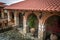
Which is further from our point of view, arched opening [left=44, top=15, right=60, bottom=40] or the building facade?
arched opening [left=44, top=15, right=60, bottom=40]

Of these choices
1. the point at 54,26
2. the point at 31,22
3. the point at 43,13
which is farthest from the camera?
the point at 31,22

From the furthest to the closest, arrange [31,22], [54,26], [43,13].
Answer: [31,22] < [54,26] < [43,13]

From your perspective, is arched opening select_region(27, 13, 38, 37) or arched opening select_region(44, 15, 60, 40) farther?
arched opening select_region(27, 13, 38, 37)

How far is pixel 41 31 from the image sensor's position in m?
8.99

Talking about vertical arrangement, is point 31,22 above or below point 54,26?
above

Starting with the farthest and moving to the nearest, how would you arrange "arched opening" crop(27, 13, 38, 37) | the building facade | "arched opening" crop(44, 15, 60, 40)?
1. "arched opening" crop(27, 13, 38, 37)
2. "arched opening" crop(44, 15, 60, 40)
3. the building facade

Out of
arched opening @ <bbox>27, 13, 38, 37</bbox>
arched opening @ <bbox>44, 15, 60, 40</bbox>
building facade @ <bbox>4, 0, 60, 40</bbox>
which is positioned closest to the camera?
building facade @ <bbox>4, 0, 60, 40</bbox>

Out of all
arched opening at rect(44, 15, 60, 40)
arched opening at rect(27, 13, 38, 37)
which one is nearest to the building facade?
arched opening at rect(44, 15, 60, 40)

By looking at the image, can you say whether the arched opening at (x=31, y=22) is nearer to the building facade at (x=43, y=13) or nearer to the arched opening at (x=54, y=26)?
the building facade at (x=43, y=13)

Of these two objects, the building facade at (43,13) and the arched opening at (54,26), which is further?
the arched opening at (54,26)

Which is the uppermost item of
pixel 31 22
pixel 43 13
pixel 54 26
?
pixel 43 13

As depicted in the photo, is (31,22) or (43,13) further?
(31,22)

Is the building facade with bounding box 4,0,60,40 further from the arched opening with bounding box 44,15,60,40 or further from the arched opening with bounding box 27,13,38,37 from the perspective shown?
the arched opening with bounding box 27,13,38,37

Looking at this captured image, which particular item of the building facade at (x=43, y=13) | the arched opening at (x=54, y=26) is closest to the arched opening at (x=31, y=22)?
the building facade at (x=43, y=13)
